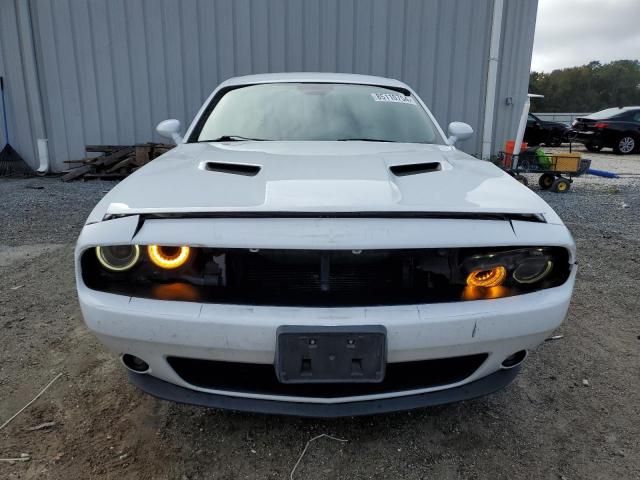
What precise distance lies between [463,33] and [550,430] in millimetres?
7053

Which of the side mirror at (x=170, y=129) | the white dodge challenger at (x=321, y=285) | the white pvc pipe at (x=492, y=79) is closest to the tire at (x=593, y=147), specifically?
the white pvc pipe at (x=492, y=79)

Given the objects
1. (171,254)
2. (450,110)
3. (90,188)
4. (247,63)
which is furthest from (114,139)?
(171,254)

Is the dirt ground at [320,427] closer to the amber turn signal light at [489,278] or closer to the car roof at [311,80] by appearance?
the amber turn signal light at [489,278]

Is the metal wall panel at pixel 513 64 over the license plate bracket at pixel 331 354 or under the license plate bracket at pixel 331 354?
over

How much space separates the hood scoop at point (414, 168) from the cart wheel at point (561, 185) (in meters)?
5.88

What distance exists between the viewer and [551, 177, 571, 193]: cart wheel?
22.8 ft

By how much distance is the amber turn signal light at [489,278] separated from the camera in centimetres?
156

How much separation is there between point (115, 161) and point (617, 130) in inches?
560

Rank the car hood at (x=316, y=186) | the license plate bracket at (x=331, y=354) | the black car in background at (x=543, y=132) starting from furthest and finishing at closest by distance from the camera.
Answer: the black car in background at (x=543, y=132)
the car hood at (x=316, y=186)
the license plate bracket at (x=331, y=354)

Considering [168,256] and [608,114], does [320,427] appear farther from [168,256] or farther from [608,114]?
[608,114]

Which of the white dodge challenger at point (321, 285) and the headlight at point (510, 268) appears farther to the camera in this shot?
the headlight at point (510, 268)

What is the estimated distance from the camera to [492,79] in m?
7.51

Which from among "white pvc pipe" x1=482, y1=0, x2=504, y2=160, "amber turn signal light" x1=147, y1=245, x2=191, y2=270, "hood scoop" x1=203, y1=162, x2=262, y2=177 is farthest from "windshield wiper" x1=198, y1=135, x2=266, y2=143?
"white pvc pipe" x1=482, y1=0, x2=504, y2=160

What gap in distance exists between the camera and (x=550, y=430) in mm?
1824
